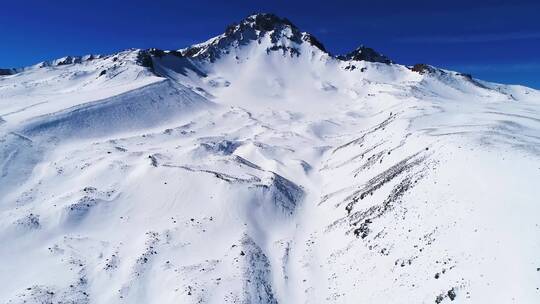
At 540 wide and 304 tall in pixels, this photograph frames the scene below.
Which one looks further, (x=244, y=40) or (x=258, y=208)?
(x=244, y=40)

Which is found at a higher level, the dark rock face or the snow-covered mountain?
the dark rock face

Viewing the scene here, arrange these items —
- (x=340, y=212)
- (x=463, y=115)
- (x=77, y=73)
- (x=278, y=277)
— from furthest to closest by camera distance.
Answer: (x=77, y=73) → (x=463, y=115) → (x=340, y=212) → (x=278, y=277)

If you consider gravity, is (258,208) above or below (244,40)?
below

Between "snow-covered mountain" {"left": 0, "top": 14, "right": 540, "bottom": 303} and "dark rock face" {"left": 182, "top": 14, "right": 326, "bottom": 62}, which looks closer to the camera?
"snow-covered mountain" {"left": 0, "top": 14, "right": 540, "bottom": 303}

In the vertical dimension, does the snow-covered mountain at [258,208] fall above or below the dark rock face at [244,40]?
below

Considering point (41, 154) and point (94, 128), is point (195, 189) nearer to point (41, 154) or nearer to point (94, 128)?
point (41, 154)

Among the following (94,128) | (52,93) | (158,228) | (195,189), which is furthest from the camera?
(52,93)

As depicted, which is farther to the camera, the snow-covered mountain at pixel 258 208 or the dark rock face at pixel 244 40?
the dark rock face at pixel 244 40

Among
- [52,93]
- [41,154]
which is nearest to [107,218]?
[41,154]
